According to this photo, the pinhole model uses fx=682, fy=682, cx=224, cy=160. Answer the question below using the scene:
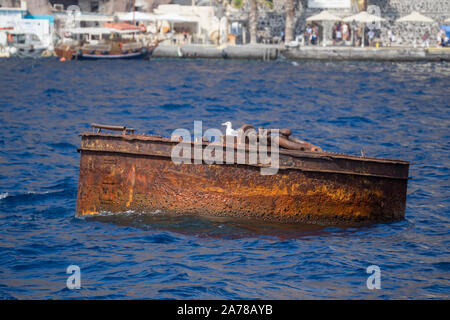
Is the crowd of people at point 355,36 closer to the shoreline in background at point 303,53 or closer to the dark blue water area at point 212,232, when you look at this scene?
the shoreline in background at point 303,53

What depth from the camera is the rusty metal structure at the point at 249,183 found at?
33.1 ft

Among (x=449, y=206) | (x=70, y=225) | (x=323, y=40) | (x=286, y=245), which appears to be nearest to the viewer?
(x=286, y=245)

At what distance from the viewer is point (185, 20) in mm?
59906

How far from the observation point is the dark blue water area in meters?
8.61

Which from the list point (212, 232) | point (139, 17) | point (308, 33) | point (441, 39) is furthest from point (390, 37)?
point (212, 232)

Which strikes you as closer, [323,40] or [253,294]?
[253,294]

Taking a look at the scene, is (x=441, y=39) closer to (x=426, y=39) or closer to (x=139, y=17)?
(x=426, y=39)

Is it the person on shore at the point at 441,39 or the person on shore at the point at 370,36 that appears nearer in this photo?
the person on shore at the point at 441,39

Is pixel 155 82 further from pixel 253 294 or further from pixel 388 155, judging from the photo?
pixel 253 294

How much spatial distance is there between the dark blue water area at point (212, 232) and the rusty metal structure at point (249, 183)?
0.22 m

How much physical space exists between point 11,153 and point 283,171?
972 centimetres

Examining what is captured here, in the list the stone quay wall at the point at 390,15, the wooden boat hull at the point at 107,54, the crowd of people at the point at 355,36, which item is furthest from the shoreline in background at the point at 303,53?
the stone quay wall at the point at 390,15

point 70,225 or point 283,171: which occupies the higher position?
point 283,171

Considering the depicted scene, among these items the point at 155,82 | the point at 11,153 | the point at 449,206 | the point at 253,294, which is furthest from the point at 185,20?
the point at 253,294
